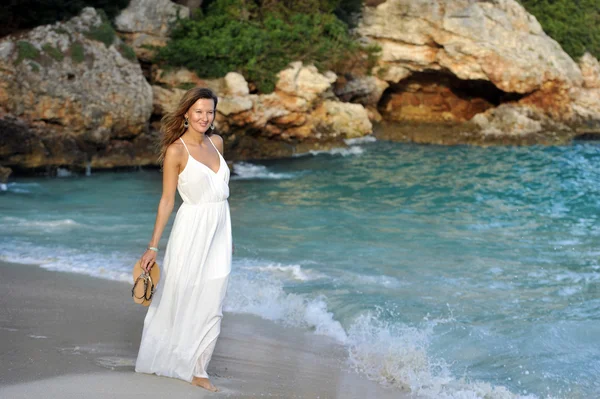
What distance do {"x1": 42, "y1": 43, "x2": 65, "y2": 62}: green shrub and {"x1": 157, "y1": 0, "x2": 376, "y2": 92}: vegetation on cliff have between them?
3.45 meters

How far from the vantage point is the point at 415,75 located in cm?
2788

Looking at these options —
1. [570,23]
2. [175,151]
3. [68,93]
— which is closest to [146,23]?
[68,93]

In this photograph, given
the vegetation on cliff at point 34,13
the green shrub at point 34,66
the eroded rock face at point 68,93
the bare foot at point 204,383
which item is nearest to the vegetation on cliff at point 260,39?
the eroded rock face at point 68,93

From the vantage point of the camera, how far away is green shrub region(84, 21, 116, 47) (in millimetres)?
17938

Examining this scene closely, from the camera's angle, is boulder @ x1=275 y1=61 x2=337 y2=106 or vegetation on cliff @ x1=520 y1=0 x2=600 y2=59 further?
vegetation on cliff @ x1=520 y1=0 x2=600 y2=59

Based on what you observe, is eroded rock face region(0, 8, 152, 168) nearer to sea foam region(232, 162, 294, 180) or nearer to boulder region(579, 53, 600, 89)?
sea foam region(232, 162, 294, 180)

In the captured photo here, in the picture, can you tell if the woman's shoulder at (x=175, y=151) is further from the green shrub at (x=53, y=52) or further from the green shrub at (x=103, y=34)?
the green shrub at (x=103, y=34)

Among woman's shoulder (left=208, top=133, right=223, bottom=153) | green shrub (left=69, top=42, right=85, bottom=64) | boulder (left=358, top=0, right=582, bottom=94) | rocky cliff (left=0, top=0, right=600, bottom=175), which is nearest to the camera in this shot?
woman's shoulder (left=208, top=133, right=223, bottom=153)

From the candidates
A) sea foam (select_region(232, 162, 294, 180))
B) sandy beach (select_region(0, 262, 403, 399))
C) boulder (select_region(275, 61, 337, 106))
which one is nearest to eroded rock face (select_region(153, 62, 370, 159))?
boulder (select_region(275, 61, 337, 106))

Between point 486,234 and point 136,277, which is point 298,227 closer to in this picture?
point 486,234

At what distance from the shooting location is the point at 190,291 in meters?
4.57

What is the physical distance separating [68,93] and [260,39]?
6.37m

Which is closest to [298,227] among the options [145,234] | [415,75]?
[145,234]

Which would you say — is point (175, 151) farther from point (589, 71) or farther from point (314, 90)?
point (589, 71)
